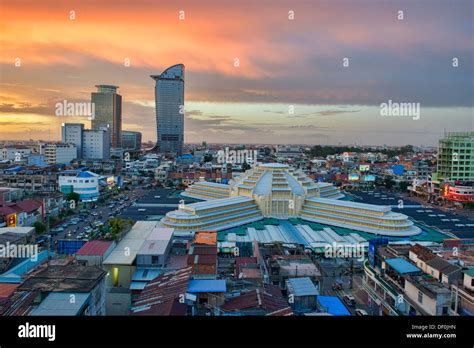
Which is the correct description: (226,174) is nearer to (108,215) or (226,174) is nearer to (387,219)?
(108,215)

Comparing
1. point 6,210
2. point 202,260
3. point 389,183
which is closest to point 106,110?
point 389,183

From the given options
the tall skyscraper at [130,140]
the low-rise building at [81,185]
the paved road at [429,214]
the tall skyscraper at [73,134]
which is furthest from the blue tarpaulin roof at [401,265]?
the tall skyscraper at [130,140]

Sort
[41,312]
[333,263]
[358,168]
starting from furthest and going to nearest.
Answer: [358,168] → [333,263] → [41,312]

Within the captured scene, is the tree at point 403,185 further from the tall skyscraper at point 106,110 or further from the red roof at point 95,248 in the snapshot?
the tall skyscraper at point 106,110

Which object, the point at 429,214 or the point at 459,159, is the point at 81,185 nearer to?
the point at 429,214

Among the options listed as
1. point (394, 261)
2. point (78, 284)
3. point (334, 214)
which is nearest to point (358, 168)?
point (334, 214)
